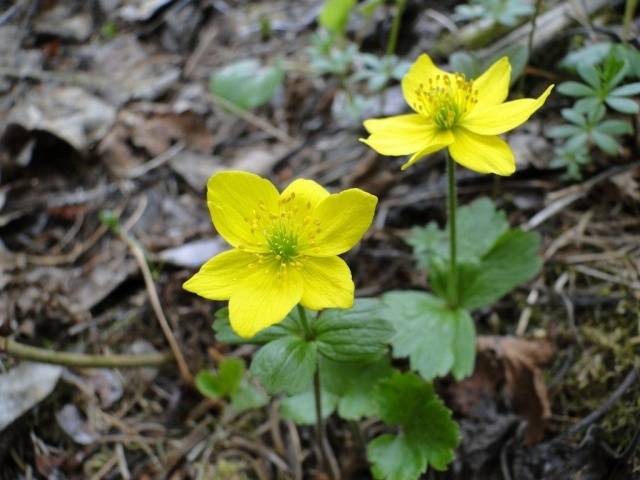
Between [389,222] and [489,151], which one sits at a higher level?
[489,151]

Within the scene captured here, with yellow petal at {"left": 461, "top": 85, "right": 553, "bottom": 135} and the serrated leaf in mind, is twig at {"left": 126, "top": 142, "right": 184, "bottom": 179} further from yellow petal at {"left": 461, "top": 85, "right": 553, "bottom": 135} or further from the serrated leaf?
yellow petal at {"left": 461, "top": 85, "right": 553, "bottom": 135}

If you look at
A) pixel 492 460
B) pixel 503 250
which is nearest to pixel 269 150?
pixel 503 250

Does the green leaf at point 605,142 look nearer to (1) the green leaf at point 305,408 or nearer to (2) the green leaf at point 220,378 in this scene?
(1) the green leaf at point 305,408

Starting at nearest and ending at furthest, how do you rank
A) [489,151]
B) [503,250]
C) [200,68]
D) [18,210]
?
[489,151], [503,250], [18,210], [200,68]

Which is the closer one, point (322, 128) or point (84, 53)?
point (322, 128)

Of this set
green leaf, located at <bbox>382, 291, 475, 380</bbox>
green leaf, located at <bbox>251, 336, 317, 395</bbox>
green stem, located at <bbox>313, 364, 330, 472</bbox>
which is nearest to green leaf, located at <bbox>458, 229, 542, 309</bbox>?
green leaf, located at <bbox>382, 291, 475, 380</bbox>

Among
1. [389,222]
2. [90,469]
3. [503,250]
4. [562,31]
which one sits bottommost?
[90,469]

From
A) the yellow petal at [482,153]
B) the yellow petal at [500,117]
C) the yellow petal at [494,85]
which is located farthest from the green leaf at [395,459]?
the yellow petal at [494,85]

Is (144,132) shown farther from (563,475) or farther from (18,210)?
(563,475)
